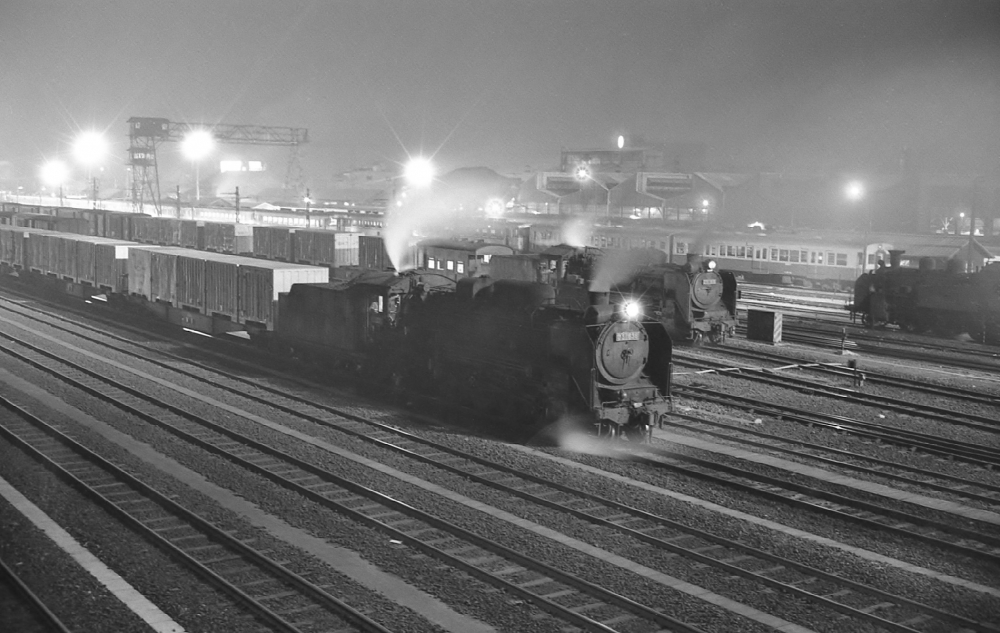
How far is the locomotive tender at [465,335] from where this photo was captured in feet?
56.1

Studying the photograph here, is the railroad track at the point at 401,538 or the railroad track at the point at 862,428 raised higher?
the railroad track at the point at 862,428

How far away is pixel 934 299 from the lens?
3303 cm

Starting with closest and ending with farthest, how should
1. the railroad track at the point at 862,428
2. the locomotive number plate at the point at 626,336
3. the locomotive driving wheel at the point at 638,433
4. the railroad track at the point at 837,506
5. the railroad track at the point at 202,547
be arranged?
the railroad track at the point at 202,547, the railroad track at the point at 837,506, the locomotive number plate at the point at 626,336, the railroad track at the point at 862,428, the locomotive driving wheel at the point at 638,433

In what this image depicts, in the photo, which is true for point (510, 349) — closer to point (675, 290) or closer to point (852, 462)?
point (852, 462)

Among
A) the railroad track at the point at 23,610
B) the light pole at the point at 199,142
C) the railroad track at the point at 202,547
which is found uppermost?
the light pole at the point at 199,142

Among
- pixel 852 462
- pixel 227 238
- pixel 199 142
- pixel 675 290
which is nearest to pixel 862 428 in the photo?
pixel 852 462

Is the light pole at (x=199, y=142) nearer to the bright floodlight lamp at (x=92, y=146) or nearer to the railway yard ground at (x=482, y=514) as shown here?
the bright floodlight lamp at (x=92, y=146)

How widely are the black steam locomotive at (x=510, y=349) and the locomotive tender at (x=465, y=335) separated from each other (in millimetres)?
25

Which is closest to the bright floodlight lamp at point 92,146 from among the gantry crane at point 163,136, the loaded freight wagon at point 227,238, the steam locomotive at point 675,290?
the gantry crane at point 163,136

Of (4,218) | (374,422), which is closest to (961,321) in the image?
A: (374,422)

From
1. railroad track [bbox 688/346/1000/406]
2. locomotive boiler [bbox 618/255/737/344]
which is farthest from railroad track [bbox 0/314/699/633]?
locomotive boiler [bbox 618/255/737/344]

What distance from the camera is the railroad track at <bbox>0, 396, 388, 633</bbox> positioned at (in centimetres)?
988

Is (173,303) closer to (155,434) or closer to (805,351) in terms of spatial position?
(155,434)

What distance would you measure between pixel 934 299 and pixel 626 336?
20.4 m
